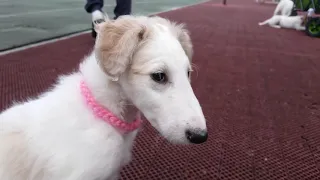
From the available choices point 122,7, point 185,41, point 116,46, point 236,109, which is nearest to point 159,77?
point 116,46

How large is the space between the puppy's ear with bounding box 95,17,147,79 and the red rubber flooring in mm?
1100

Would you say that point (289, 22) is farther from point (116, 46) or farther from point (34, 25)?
point (116, 46)

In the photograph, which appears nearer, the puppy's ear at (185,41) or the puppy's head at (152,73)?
the puppy's head at (152,73)

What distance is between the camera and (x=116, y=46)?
1737 millimetres

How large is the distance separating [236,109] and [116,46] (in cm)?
250

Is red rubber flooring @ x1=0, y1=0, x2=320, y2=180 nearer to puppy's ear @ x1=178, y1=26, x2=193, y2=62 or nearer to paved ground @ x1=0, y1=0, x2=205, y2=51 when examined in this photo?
paved ground @ x1=0, y1=0, x2=205, y2=51

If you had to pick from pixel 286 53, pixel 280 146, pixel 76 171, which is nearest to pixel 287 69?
pixel 286 53

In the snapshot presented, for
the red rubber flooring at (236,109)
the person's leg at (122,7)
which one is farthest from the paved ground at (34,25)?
the person's leg at (122,7)

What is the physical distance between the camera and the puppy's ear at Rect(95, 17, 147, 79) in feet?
5.66

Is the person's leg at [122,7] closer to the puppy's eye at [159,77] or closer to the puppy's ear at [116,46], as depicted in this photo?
the puppy's ear at [116,46]

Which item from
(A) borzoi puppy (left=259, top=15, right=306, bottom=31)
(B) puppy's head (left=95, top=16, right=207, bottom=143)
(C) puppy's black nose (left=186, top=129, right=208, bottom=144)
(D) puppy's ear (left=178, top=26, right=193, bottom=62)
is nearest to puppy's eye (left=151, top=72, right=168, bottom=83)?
(B) puppy's head (left=95, top=16, right=207, bottom=143)

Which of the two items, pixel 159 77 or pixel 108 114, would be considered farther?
pixel 108 114

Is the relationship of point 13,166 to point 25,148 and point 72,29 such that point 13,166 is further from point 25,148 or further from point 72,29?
point 72,29

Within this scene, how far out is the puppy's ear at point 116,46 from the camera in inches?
67.9
